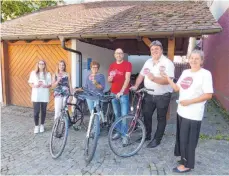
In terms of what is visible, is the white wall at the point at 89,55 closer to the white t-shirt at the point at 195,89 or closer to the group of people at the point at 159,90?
the group of people at the point at 159,90

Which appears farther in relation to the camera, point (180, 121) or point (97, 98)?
point (97, 98)

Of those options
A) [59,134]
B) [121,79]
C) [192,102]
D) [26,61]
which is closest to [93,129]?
[59,134]

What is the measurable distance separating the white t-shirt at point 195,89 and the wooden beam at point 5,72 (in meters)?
6.16

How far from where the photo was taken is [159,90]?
138 inches

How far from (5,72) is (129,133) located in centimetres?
529

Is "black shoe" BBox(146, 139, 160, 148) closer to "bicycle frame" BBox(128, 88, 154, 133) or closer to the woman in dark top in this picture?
"bicycle frame" BBox(128, 88, 154, 133)

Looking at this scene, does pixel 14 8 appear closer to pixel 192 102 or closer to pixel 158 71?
pixel 158 71

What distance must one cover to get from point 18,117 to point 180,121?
14.8 ft

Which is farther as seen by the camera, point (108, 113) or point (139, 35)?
point (139, 35)

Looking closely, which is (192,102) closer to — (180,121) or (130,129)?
(180,121)

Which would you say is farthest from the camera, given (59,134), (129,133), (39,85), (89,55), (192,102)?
(89,55)

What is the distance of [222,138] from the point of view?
4262mm

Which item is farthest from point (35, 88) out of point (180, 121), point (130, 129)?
point (180, 121)

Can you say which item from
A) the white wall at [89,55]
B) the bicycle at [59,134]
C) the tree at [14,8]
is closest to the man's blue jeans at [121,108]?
the bicycle at [59,134]
